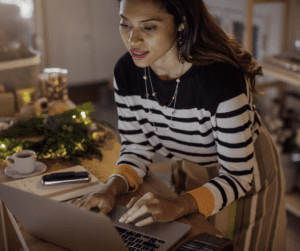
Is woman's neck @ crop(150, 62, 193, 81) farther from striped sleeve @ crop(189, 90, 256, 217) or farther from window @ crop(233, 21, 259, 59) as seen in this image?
window @ crop(233, 21, 259, 59)

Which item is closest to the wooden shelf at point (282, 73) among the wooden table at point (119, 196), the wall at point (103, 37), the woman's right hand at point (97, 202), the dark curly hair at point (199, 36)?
the dark curly hair at point (199, 36)

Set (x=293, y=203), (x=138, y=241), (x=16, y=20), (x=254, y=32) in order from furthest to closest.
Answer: (x=16, y=20)
(x=254, y=32)
(x=293, y=203)
(x=138, y=241)

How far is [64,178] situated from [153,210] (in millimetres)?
338

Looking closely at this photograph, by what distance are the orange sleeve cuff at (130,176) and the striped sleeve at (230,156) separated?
0.63ft

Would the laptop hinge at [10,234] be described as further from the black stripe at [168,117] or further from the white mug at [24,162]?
the black stripe at [168,117]

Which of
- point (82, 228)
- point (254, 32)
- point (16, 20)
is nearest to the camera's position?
point (82, 228)

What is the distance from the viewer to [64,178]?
1013mm

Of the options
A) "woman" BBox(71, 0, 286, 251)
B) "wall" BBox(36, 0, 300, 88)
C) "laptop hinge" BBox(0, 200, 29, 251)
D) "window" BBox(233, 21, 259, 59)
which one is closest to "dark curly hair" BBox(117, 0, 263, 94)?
"woman" BBox(71, 0, 286, 251)

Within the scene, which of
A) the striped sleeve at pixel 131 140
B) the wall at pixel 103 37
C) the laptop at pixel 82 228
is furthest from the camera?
the wall at pixel 103 37

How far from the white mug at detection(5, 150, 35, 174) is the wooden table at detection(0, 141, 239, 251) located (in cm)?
4

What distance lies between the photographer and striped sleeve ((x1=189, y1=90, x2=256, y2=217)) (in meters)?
0.91

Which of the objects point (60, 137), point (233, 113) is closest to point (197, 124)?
point (233, 113)

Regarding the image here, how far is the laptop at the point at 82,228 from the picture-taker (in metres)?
0.60

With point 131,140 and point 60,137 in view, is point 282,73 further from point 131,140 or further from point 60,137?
point 60,137
